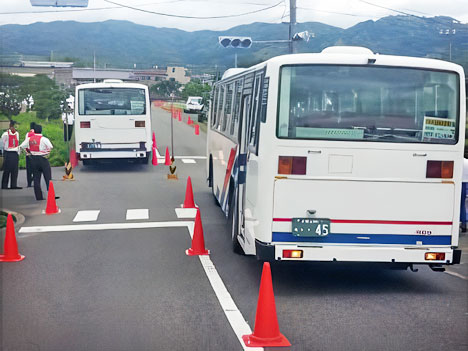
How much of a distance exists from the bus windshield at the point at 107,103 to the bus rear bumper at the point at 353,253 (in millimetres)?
16682

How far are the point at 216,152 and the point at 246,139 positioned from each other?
5310 mm

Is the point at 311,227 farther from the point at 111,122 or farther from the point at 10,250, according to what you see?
the point at 111,122

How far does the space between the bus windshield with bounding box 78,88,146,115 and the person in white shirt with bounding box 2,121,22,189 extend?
218 inches

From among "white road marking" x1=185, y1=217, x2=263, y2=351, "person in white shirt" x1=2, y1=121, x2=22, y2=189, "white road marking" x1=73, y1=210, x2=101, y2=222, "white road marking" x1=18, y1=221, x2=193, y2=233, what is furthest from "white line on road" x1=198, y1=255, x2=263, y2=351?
"person in white shirt" x1=2, y1=121, x2=22, y2=189

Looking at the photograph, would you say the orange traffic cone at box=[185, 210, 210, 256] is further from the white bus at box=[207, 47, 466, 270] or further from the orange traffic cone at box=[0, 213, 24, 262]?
the orange traffic cone at box=[0, 213, 24, 262]

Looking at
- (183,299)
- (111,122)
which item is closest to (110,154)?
(111,122)

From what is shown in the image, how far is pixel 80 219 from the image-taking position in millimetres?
14109

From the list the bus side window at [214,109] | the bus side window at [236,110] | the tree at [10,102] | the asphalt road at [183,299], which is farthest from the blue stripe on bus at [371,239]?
the tree at [10,102]

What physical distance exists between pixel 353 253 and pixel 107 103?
57.1 ft

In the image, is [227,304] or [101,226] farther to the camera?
[101,226]

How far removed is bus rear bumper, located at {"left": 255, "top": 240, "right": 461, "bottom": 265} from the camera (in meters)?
7.83

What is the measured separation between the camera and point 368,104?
8.02 metres

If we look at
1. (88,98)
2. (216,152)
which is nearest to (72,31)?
(88,98)

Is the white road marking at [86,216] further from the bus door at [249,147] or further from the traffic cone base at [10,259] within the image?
the bus door at [249,147]
